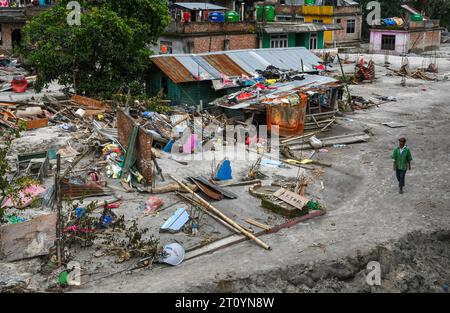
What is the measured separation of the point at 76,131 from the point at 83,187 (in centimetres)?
619

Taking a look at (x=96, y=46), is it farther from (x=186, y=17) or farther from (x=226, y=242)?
(x=226, y=242)

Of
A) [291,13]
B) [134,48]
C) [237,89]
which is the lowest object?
[237,89]

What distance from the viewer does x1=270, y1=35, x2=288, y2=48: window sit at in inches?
1400

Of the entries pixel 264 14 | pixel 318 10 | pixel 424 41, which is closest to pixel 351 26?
pixel 318 10

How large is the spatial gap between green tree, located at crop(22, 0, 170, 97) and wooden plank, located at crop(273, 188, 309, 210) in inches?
442

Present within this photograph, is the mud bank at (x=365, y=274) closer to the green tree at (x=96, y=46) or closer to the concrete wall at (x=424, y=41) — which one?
the green tree at (x=96, y=46)

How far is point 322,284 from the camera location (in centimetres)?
1041

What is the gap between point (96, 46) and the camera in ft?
73.4

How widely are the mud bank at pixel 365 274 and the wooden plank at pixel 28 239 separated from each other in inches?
131

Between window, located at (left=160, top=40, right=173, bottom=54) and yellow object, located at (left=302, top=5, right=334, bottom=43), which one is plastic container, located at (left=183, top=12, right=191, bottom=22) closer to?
window, located at (left=160, top=40, right=173, bottom=54)

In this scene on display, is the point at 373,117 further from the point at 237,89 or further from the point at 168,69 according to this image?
the point at 168,69

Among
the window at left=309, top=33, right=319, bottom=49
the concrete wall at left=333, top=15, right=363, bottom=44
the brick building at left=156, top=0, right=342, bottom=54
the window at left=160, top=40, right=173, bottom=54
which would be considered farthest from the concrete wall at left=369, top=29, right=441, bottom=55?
the window at left=160, top=40, right=173, bottom=54

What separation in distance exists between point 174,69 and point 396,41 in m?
26.5

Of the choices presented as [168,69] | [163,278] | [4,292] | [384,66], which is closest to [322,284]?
[163,278]
